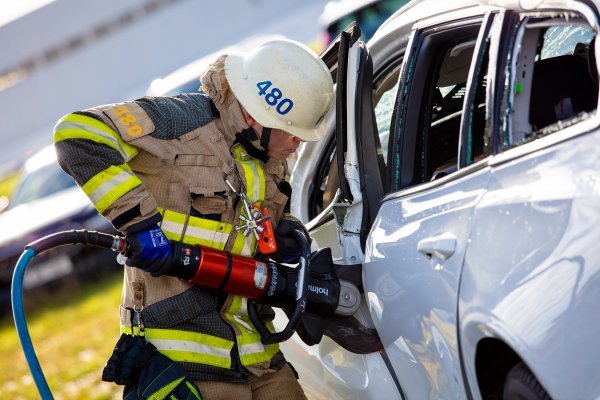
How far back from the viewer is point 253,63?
3.35 m

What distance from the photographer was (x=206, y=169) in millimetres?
3307

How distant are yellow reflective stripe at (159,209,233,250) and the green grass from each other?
3.28 m

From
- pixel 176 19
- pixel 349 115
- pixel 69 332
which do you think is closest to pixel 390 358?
pixel 349 115

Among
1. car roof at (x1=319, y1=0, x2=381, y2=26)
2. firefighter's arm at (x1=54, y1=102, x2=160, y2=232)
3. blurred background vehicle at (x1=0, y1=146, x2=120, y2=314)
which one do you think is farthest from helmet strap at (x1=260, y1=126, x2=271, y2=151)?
blurred background vehicle at (x1=0, y1=146, x2=120, y2=314)

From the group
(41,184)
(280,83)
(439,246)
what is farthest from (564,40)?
(41,184)

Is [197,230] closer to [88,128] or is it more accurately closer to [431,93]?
[88,128]

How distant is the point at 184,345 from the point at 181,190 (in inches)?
20.3

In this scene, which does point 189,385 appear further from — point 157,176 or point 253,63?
point 253,63

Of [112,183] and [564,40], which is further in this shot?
[112,183]

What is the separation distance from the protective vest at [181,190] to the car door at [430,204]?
0.51 meters

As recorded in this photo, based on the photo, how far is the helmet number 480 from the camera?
3311 mm

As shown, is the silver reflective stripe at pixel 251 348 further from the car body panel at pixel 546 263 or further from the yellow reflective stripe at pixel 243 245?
the car body panel at pixel 546 263

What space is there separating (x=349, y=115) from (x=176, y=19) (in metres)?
31.4

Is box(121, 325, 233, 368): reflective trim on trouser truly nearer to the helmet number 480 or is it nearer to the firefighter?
the firefighter
